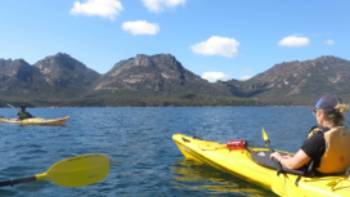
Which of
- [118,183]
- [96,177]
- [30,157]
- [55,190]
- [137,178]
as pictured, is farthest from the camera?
[30,157]

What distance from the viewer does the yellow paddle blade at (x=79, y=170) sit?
6.87 m

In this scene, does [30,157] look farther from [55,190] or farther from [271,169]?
[271,169]

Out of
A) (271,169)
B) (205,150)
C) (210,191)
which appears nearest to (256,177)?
(271,169)

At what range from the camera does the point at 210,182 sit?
12.5 m

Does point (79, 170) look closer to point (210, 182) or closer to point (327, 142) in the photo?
point (327, 142)

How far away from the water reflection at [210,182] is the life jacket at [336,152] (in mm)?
2874

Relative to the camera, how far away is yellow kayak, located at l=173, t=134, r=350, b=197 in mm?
7656

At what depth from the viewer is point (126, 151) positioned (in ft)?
68.0

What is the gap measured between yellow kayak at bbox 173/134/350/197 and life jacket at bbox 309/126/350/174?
0.18 meters

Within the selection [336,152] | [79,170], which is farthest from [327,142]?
[79,170]

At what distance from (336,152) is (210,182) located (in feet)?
17.8

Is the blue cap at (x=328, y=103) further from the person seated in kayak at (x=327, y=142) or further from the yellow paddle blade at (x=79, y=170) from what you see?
the yellow paddle blade at (x=79, y=170)

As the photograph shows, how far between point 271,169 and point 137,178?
15.6 ft

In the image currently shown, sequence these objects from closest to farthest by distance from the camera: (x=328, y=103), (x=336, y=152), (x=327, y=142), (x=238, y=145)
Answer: (x=328, y=103), (x=327, y=142), (x=336, y=152), (x=238, y=145)
